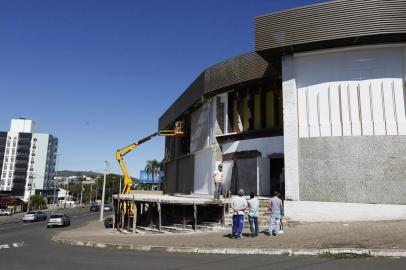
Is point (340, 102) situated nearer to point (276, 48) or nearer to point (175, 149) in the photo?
point (276, 48)

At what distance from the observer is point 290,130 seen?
669 inches

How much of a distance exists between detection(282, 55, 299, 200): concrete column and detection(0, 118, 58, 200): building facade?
11245cm

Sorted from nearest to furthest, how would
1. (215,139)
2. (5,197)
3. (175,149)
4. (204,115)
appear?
(215,139), (204,115), (175,149), (5,197)

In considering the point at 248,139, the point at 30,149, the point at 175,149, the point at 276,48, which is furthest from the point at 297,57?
the point at 30,149

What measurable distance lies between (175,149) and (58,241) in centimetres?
1993

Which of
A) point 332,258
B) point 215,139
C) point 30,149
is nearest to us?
point 332,258

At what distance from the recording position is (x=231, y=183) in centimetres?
2320

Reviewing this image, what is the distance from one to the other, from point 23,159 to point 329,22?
4752 inches

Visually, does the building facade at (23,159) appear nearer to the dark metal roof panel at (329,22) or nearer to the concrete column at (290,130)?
the concrete column at (290,130)

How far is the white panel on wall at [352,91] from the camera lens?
15914 millimetres

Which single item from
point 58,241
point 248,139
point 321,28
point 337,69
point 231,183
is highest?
point 321,28

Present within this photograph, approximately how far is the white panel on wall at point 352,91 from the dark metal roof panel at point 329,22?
3.93ft

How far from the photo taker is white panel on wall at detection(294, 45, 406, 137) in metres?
15.9

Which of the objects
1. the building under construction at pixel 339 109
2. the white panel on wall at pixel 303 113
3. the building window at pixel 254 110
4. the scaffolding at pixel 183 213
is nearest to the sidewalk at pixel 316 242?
the building under construction at pixel 339 109
